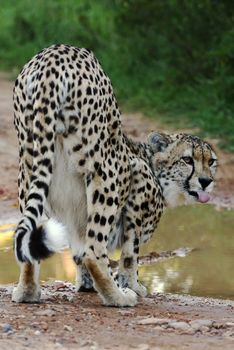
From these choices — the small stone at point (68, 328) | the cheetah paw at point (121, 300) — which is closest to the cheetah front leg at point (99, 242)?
→ the cheetah paw at point (121, 300)

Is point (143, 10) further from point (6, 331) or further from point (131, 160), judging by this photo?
point (6, 331)

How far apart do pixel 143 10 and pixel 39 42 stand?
5561 mm

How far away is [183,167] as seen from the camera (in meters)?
7.22

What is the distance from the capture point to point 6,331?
5211mm

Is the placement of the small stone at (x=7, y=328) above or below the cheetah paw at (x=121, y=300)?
below

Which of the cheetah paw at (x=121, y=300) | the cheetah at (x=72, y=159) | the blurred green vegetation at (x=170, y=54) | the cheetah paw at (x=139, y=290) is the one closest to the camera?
the cheetah at (x=72, y=159)

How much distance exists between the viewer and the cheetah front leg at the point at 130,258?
689cm

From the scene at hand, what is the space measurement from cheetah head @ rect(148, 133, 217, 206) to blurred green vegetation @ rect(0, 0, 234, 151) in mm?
4861

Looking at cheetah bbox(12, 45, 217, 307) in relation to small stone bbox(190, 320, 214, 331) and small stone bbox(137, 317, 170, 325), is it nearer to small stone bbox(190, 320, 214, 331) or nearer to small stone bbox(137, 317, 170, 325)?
small stone bbox(137, 317, 170, 325)

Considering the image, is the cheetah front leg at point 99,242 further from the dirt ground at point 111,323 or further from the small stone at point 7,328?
the small stone at point 7,328

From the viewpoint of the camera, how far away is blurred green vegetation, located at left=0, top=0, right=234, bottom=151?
1397cm

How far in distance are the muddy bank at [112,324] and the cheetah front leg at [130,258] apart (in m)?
0.18

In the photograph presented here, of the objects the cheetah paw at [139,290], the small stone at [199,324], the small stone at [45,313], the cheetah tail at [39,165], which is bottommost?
the small stone at [199,324]

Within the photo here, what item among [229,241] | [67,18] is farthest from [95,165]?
[67,18]
